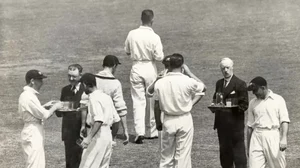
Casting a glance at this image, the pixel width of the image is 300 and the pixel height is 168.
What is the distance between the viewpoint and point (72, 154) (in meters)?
8.43

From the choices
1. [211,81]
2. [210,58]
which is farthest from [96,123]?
[210,58]

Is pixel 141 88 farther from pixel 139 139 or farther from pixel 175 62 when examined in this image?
pixel 175 62

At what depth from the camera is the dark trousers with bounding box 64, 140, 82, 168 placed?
8391 millimetres

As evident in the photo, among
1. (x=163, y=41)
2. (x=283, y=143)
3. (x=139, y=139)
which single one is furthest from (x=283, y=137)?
(x=163, y=41)

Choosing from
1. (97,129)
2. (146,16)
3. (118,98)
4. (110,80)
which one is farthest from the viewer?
(146,16)

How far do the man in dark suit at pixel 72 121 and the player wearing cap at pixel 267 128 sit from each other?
96.4 inches

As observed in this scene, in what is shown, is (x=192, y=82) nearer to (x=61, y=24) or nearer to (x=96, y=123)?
(x=96, y=123)

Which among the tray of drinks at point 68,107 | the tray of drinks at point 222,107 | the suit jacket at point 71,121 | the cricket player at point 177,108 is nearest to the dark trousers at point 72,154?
the suit jacket at point 71,121

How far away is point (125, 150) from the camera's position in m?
9.85

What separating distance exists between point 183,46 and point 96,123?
10.6 meters

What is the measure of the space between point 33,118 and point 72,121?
77cm

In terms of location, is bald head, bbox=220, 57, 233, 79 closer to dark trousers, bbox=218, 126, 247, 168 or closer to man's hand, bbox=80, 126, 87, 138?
dark trousers, bbox=218, 126, 247, 168

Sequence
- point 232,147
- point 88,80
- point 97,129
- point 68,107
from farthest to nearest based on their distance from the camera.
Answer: point 232,147, point 68,107, point 88,80, point 97,129

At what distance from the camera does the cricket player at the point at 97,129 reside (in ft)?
24.8
